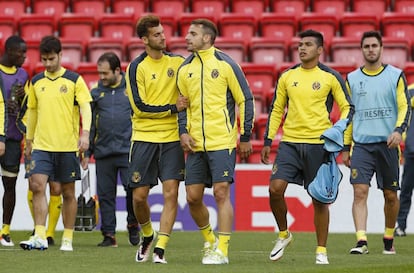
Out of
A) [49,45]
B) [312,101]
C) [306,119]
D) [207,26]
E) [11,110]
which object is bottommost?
[11,110]

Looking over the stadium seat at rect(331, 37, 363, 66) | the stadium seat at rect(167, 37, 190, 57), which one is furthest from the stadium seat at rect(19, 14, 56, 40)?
the stadium seat at rect(331, 37, 363, 66)

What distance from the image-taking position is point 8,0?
21109mm

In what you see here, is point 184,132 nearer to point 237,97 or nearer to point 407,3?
point 237,97

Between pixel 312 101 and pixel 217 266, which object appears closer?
pixel 217 266

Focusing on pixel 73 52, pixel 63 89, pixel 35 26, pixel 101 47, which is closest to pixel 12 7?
pixel 35 26

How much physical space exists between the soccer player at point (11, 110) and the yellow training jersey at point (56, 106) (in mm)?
687

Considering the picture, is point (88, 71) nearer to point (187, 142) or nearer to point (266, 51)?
point (266, 51)

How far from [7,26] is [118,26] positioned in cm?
188

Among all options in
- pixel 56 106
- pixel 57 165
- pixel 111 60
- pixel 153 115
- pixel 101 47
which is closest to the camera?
pixel 153 115

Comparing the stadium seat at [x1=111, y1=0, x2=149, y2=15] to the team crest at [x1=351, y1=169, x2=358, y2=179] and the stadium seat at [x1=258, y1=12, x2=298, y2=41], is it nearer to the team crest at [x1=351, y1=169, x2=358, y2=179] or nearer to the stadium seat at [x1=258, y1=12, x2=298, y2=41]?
the stadium seat at [x1=258, y1=12, x2=298, y2=41]

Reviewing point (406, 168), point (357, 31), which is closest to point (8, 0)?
point (357, 31)

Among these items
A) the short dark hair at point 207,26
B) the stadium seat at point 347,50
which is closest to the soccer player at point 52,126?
the short dark hair at point 207,26

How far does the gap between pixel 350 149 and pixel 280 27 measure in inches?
314

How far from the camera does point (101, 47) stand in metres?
19.3
